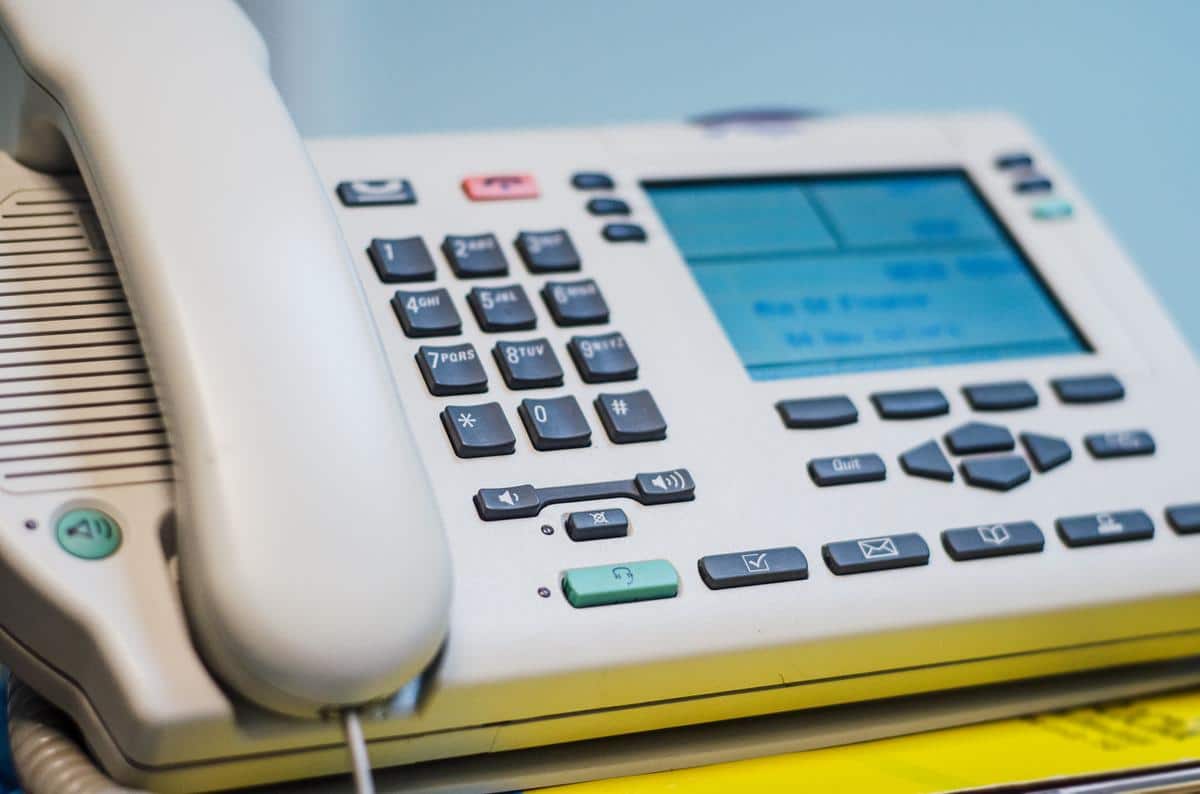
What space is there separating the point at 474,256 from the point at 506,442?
0.08 m

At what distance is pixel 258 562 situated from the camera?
28cm

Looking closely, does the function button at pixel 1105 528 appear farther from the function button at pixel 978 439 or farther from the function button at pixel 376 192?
the function button at pixel 376 192

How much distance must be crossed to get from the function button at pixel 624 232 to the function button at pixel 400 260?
2.5 inches

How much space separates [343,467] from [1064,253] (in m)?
0.30

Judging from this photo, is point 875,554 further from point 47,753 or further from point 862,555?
point 47,753

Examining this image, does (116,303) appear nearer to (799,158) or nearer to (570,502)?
(570,502)

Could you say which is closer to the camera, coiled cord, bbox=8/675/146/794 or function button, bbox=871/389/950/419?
coiled cord, bbox=8/675/146/794

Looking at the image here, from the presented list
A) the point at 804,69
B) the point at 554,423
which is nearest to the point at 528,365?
the point at 554,423

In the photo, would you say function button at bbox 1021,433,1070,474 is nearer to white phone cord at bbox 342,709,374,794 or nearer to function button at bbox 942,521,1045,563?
function button at bbox 942,521,1045,563

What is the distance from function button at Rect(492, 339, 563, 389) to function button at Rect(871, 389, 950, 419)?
0.32 feet

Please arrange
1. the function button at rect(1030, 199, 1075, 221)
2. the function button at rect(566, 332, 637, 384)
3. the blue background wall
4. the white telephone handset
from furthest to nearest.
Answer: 1. the blue background wall
2. the function button at rect(1030, 199, 1075, 221)
3. the function button at rect(566, 332, 637, 384)
4. the white telephone handset

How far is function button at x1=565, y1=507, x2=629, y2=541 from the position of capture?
34 cm

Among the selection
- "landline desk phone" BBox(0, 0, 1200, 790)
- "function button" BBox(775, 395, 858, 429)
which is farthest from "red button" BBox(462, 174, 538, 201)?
"function button" BBox(775, 395, 858, 429)

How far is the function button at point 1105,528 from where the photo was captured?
1.27ft
